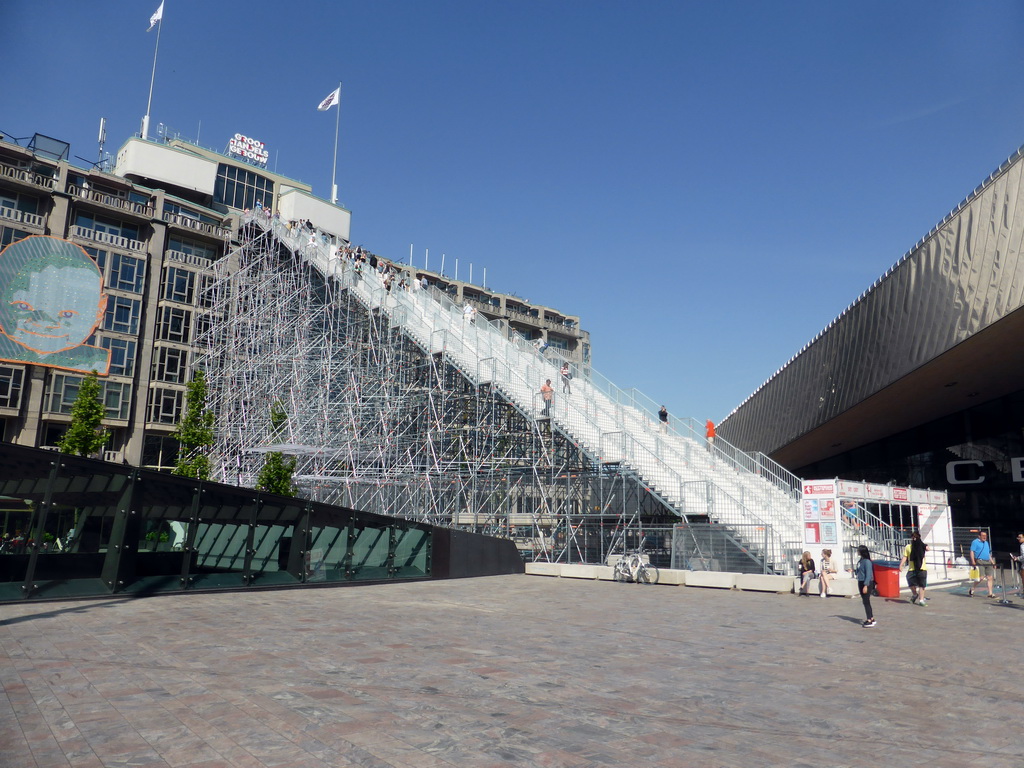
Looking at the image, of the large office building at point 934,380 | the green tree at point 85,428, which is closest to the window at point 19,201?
the green tree at point 85,428

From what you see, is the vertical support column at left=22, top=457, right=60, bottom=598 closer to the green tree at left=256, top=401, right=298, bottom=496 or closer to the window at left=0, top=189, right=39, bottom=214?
the green tree at left=256, top=401, right=298, bottom=496

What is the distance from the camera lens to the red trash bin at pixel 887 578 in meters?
18.3

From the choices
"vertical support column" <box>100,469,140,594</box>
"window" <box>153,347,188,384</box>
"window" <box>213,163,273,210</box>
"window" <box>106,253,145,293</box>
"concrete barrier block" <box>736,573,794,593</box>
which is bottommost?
"concrete barrier block" <box>736,573,794,593</box>

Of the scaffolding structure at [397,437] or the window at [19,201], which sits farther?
the window at [19,201]

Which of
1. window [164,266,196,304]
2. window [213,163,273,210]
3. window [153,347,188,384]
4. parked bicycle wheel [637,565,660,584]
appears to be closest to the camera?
parked bicycle wheel [637,565,660,584]

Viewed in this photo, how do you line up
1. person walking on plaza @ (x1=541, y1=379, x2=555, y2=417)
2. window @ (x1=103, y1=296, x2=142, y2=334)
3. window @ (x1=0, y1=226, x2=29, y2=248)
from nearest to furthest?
person walking on plaza @ (x1=541, y1=379, x2=555, y2=417)
window @ (x1=0, y1=226, x2=29, y2=248)
window @ (x1=103, y1=296, x2=142, y2=334)

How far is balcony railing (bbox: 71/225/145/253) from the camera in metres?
39.5

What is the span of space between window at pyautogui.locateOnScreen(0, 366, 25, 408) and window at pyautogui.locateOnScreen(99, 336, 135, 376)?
4.19 meters

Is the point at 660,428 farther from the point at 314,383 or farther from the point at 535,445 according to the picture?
the point at 314,383

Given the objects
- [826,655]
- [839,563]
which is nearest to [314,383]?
[839,563]

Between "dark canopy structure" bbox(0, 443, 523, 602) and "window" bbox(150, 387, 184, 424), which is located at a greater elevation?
"window" bbox(150, 387, 184, 424)

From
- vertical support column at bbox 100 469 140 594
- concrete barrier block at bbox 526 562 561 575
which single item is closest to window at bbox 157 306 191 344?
concrete barrier block at bbox 526 562 561 575

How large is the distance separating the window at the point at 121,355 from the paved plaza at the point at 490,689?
2987 cm

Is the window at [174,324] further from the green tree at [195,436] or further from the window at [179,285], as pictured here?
the green tree at [195,436]
